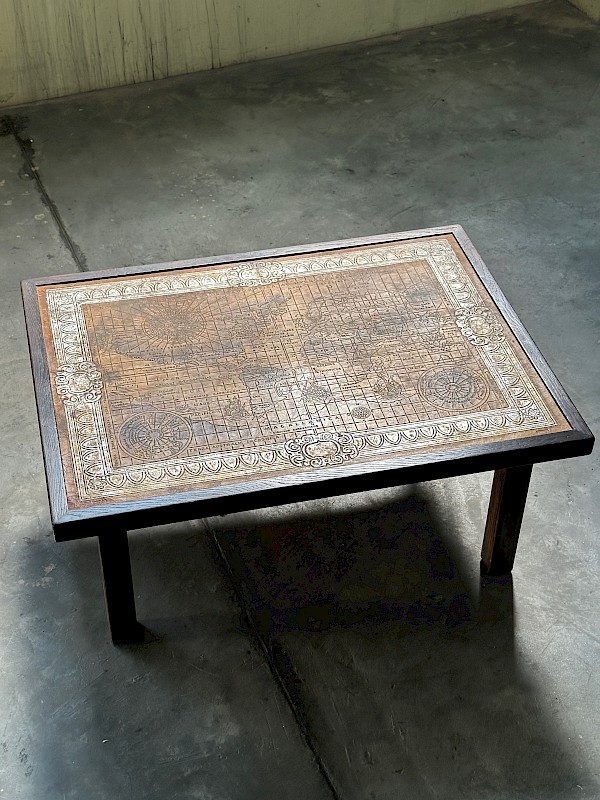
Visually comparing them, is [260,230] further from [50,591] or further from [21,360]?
[50,591]

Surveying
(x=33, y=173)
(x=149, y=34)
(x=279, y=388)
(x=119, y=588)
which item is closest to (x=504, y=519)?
(x=279, y=388)

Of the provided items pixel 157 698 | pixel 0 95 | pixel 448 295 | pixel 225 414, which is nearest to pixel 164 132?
pixel 0 95

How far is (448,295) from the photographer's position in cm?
292

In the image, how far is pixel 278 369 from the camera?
2.66m

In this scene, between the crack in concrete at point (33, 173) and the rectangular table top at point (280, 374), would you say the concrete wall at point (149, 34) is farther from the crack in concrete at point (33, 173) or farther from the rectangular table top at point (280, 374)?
the rectangular table top at point (280, 374)

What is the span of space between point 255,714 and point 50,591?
69cm

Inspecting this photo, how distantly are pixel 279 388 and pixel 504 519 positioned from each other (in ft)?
2.32

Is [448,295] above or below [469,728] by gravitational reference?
above

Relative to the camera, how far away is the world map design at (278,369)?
2.43m

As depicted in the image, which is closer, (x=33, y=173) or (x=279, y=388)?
(x=279, y=388)

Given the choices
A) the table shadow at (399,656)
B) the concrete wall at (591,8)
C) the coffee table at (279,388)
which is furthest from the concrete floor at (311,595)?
the concrete wall at (591,8)

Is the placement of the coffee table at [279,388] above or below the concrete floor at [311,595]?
above

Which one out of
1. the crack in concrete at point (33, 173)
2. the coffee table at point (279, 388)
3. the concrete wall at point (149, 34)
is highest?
the coffee table at point (279, 388)

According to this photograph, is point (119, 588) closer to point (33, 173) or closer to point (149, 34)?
point (33, 173)
